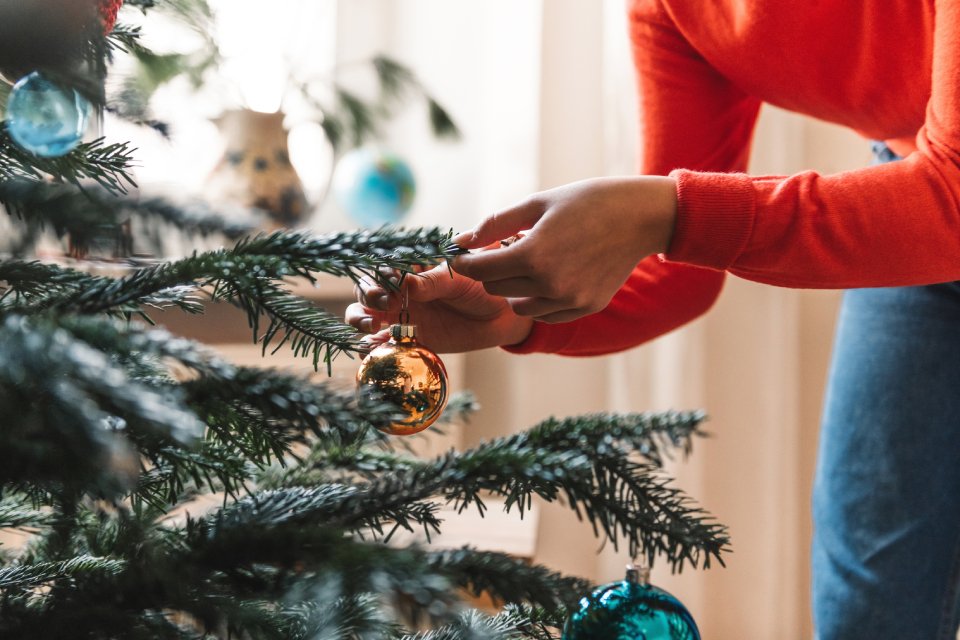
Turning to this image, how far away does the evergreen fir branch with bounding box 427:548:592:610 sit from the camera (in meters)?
0.38

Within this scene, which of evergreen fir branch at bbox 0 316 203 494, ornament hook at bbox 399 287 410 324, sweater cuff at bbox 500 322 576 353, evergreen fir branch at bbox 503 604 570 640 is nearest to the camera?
evergreen fir branch at bbox 0 316 203 494

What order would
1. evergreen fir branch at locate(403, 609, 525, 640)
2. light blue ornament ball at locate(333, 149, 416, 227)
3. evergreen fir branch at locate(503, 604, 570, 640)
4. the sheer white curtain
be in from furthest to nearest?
1. light blue ornament ball at locate(333, 149, 416, 227)
2. the sheer white curtain
3. evergreen fir branch at locate(503, 604, 570, 640)
4. evergreen fir branch at locate(403, 609, 525, 640)

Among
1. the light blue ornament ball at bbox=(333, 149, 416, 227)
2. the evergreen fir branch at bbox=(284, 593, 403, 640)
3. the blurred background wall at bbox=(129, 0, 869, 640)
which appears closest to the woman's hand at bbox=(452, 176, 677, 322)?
the evergreen fir branch at bbox=(284, 593, 403, 640)

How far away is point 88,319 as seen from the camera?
32 centimetres

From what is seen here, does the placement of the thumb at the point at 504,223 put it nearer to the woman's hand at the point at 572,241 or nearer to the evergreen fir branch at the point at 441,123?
the woman's hand at the point at 572,241

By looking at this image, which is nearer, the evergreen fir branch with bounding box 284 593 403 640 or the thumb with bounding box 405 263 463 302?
the evergreen fir branch with bounding box 284 593 403 640

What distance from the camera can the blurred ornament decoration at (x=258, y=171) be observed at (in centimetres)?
157

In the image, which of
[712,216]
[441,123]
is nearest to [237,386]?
[712,216]

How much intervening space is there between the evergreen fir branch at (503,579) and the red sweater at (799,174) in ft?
0.95

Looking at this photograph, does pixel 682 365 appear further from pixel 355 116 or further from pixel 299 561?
pixel 299 561

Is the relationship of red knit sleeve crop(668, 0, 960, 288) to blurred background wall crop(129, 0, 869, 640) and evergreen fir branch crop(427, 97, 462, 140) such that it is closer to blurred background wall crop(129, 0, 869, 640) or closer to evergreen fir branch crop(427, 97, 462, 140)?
blurred background wall crop(129, 0, 869, 640)

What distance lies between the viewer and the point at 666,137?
884mm

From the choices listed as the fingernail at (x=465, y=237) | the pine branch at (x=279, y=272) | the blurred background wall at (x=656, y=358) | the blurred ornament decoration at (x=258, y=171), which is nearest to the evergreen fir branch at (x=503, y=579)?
the pine branch at (x=279, y=272)

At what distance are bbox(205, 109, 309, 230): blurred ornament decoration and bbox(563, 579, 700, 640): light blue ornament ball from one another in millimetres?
1172
